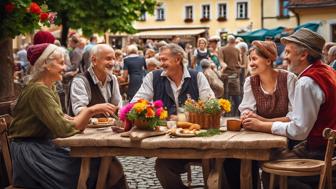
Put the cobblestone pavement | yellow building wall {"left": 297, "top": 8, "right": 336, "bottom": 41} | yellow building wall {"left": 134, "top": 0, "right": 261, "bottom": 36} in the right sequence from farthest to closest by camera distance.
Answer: yellow building wall {"left": 134, "top": 0, "right": 261, "bottom": 36}, yellow building wall {"left": 297, "top": 8, "right": 336, "bottom": 41}, the cobblestone pavement

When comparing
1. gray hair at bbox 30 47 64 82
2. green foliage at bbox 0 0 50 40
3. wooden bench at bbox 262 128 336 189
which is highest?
green foliage at bbox 0 0 50 40

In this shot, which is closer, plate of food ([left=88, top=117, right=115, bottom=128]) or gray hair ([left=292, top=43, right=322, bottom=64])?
gray hair ([left=292, top=43, right=322, bottom=64])

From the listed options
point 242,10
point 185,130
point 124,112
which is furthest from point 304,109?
point 242,10

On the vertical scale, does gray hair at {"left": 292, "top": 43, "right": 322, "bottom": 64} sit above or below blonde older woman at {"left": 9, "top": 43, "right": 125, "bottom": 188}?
above

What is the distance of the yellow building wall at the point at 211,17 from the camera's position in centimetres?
5217

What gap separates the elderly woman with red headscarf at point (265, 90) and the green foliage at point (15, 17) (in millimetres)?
2651

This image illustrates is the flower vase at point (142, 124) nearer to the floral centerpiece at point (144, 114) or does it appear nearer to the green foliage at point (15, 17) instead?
the floral centerpiece at point (144, 114)

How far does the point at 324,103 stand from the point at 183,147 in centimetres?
109

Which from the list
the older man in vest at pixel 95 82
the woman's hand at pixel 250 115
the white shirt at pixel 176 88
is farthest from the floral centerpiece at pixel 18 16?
the woman's hand at pixel 250 115

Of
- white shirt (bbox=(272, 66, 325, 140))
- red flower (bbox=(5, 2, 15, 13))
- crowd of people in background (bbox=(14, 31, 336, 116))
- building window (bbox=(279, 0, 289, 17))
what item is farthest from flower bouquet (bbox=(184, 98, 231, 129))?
building window (bbox=(279, 0, 289, 17))

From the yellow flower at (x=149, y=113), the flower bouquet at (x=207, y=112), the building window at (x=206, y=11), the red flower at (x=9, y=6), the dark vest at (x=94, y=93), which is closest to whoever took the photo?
the yellow flower at (x=149, y=113)

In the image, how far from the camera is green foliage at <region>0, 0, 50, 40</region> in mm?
7516

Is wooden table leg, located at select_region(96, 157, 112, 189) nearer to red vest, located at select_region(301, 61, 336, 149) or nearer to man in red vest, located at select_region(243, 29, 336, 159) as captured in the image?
man in red vest, located at select_region(243, 29, 336, 159)

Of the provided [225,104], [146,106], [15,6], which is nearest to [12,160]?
[146,106]
